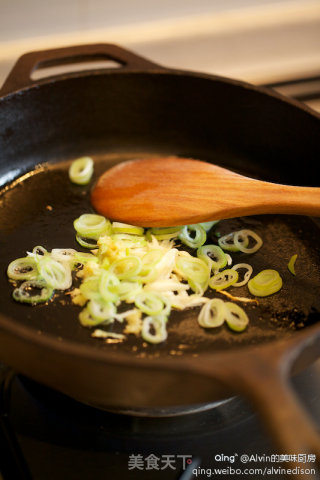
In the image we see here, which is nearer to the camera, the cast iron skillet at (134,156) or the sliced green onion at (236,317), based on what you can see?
the cast iron skillet at (134,156)

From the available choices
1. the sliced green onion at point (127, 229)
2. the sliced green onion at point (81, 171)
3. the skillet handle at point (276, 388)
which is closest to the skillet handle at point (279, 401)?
the skillet handle at point (276, 388)

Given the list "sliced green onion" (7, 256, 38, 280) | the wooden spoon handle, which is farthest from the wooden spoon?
"sliced green onion" (7, 256, 38, 280)

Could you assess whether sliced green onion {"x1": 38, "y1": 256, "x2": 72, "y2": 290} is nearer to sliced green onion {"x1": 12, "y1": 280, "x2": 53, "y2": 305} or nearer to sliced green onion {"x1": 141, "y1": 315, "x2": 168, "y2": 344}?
sliced green onion {"x1": 12, "y1": 280, "x2": 53, "y2": 305}

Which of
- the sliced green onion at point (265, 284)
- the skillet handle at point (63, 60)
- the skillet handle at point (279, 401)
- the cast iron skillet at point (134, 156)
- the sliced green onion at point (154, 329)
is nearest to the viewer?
the skillet handle at point (279, 401)

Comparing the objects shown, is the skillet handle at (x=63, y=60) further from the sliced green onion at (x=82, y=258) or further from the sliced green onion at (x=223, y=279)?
the sliced green onion at (x=223, y=279)

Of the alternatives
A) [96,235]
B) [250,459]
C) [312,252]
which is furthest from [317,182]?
[250,459]

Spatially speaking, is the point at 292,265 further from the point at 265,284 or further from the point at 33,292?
the point at 33,292
